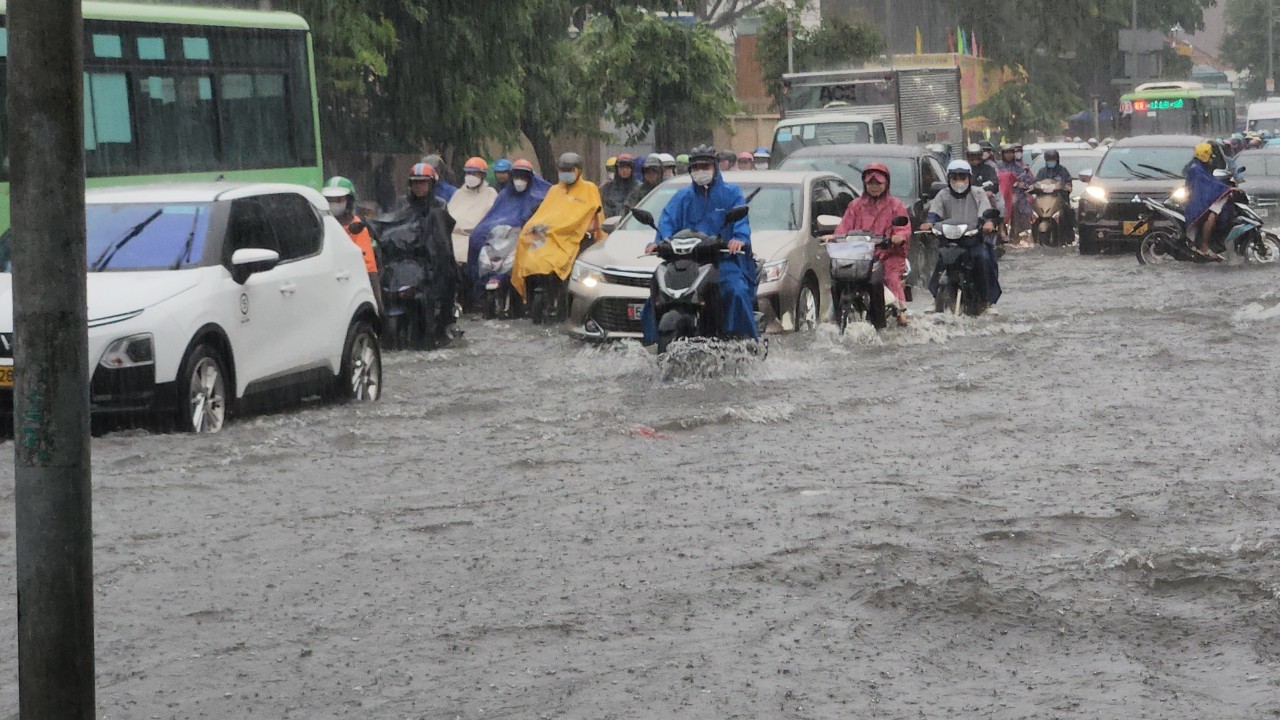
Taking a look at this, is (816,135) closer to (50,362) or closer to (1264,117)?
(50,362)

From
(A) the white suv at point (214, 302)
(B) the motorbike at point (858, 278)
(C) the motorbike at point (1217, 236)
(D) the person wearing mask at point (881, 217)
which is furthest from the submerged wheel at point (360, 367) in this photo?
(C) the motorbike at point (1217, 236)

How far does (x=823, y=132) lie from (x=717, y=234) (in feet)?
54.5

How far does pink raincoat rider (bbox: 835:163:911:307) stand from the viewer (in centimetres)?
1709

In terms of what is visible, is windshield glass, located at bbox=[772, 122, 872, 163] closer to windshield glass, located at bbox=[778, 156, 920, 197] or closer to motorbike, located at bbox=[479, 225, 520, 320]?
windshield glass, located at bbox=[778, 156, 920, 197]

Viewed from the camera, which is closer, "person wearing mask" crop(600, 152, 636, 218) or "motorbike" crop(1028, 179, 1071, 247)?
"person wearing mask" crop(600, 152, 636, 218)

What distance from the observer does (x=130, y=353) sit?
10.7 m

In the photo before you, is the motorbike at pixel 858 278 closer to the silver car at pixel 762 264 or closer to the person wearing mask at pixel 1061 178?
the silver car at pixel 762 264

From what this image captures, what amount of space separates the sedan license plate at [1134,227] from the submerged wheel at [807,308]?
37.0 ft

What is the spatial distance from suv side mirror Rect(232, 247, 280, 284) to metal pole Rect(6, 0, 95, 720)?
6928mm

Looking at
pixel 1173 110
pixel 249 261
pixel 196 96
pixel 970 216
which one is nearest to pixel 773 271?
pixel 970 216

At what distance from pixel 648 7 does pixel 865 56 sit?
19.2 metres

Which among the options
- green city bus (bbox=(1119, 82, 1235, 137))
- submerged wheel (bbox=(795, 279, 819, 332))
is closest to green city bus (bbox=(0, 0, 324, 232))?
submerged wheel (bbox=(795, 279, 819, 332))

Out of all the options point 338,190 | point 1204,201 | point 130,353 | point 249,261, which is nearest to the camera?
point 130,353

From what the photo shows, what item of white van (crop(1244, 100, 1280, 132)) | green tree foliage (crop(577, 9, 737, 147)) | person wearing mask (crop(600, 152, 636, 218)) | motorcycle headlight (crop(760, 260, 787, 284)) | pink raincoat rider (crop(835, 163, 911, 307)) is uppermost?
green tree foliage (crop(577, 9, 737, 147))
